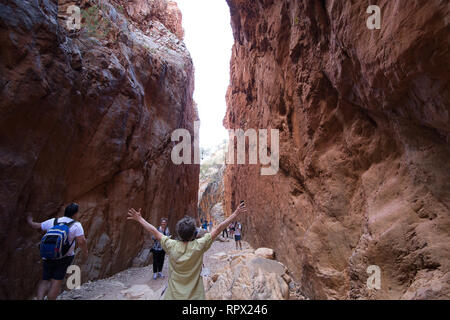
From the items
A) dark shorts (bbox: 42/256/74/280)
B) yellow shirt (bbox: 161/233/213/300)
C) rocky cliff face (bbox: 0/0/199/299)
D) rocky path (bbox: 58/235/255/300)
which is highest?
rocky cliff face (bbox: 0/0/199/299)

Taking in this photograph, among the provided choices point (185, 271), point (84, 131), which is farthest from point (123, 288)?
point (185, 271)

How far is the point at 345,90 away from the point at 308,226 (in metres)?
3.36

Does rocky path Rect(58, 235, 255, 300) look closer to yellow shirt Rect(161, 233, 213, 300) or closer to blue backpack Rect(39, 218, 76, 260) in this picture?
blue backpack Rect(39, 218, 76, 260)

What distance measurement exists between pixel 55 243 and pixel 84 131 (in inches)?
172

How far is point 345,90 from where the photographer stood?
16.0 ft

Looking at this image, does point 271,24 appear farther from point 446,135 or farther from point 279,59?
point 446,135

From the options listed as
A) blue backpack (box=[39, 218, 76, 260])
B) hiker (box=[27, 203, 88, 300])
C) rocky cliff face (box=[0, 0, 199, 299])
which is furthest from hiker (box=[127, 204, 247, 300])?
rocky cliff face (box=[0, 0, 199, 299])

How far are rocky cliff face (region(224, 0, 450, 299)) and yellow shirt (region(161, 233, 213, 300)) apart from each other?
2.51 m

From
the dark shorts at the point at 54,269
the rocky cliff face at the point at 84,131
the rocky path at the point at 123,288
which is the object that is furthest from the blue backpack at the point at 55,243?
the rocky path at the point at 123,288

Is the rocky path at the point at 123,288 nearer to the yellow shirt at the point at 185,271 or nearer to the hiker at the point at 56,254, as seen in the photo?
the hiker at the point at 56,254

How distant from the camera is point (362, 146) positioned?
471 cm

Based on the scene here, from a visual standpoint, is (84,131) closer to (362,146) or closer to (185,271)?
(185,271)

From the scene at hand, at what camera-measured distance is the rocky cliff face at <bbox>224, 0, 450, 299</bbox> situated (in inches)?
116

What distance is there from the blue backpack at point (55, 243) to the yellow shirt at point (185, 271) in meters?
2.19
